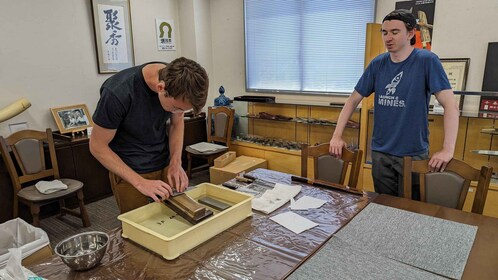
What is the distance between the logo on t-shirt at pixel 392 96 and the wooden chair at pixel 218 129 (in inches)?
89.0

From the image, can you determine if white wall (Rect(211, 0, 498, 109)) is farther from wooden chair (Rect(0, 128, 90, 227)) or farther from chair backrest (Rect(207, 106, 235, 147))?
wooden chair (Rect(0, 128, 90, 227))

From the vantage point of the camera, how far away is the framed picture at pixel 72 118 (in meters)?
3.35

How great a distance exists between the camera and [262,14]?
4059 millimetres

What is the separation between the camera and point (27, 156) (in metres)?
2.87

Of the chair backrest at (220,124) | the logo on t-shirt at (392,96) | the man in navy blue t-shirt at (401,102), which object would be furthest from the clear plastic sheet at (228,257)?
the chair backrest at (220,124)

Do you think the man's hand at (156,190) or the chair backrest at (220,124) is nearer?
the man's hand at (156,190)

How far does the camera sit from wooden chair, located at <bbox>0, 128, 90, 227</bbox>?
2.67 metres

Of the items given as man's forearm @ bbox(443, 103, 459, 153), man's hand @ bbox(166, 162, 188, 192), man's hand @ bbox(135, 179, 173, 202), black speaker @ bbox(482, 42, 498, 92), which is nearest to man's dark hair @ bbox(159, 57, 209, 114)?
man's hand @ bbox(135, 179, 173, 202)

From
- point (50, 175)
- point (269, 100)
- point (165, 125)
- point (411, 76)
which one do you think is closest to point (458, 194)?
point (411, 76)

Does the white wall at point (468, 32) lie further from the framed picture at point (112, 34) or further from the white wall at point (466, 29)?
the framed picture at point (112, 34)

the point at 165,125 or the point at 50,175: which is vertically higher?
the point at 165,125

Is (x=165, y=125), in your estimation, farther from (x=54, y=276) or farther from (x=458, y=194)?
(x=458, y=194)

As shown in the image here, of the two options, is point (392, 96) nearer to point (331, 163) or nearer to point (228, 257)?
point (331, 163)

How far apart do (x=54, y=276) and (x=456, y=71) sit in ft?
10.5
